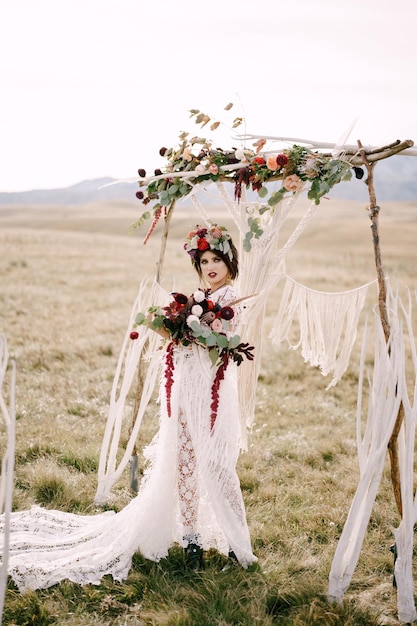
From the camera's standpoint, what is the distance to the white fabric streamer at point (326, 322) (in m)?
3.85

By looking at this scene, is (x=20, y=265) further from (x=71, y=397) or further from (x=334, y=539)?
(x=334, y=539)

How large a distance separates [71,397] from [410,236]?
3513cm

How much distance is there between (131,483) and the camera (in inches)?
175

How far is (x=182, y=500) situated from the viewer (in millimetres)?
3488

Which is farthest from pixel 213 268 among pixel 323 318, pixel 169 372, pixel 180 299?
pixel 323 318

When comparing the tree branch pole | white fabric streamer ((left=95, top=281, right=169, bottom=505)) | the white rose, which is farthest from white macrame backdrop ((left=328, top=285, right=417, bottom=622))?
white fabric streamer ((left=95, top=281, right=169, bottom=505))

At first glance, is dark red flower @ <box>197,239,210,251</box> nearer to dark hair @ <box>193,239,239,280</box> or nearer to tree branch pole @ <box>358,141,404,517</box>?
dark hair @ <box>193,239,239,280</box>

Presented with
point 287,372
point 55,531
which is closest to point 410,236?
point 287,372

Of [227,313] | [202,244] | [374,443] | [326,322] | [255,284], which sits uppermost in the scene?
[202,244]

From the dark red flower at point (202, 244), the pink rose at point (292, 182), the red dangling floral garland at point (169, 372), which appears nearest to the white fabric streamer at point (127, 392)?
the red dangling floral garland at point (169, 372)

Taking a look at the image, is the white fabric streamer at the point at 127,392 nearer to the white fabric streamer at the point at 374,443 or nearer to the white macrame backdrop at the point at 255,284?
the white macrame backdrop at the point at 255,284

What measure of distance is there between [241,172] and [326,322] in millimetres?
1259

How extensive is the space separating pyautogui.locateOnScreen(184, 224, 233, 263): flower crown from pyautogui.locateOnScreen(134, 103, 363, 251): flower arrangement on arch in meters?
0.30

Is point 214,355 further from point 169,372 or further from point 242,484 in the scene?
point 242,484
